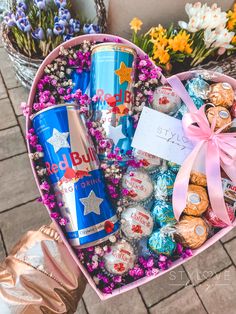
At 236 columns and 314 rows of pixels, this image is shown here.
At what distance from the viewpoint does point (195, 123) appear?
2.88ft

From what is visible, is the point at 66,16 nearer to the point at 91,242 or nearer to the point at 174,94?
the point at 174,94

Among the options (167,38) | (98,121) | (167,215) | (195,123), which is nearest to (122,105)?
(98,121)

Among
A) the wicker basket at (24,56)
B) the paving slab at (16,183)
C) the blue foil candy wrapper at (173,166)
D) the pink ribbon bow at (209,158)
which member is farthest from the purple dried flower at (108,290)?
the wicker basket at (24,56)

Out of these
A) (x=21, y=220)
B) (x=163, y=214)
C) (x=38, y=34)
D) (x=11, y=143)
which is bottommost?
(x=21, y=220)

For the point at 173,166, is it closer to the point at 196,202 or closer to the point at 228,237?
the point at 196,202

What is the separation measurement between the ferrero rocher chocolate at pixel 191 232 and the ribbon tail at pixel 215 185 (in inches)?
2.0

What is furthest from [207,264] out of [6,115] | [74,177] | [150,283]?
[6,115]

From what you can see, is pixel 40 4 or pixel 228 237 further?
pixel 228 237

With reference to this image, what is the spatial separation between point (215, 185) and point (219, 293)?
677mm

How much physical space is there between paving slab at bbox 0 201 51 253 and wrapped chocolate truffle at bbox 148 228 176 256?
614mm

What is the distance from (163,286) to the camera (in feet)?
4.25

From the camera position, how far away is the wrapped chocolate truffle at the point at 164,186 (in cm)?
86

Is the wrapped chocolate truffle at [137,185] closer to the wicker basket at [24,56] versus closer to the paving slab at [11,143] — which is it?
the wicker basket at [24,56]

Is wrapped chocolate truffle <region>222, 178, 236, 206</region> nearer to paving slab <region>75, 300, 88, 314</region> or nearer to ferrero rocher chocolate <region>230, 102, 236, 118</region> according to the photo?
ferrero rocher chocolate <region>230, 102, 236, 118</region>
